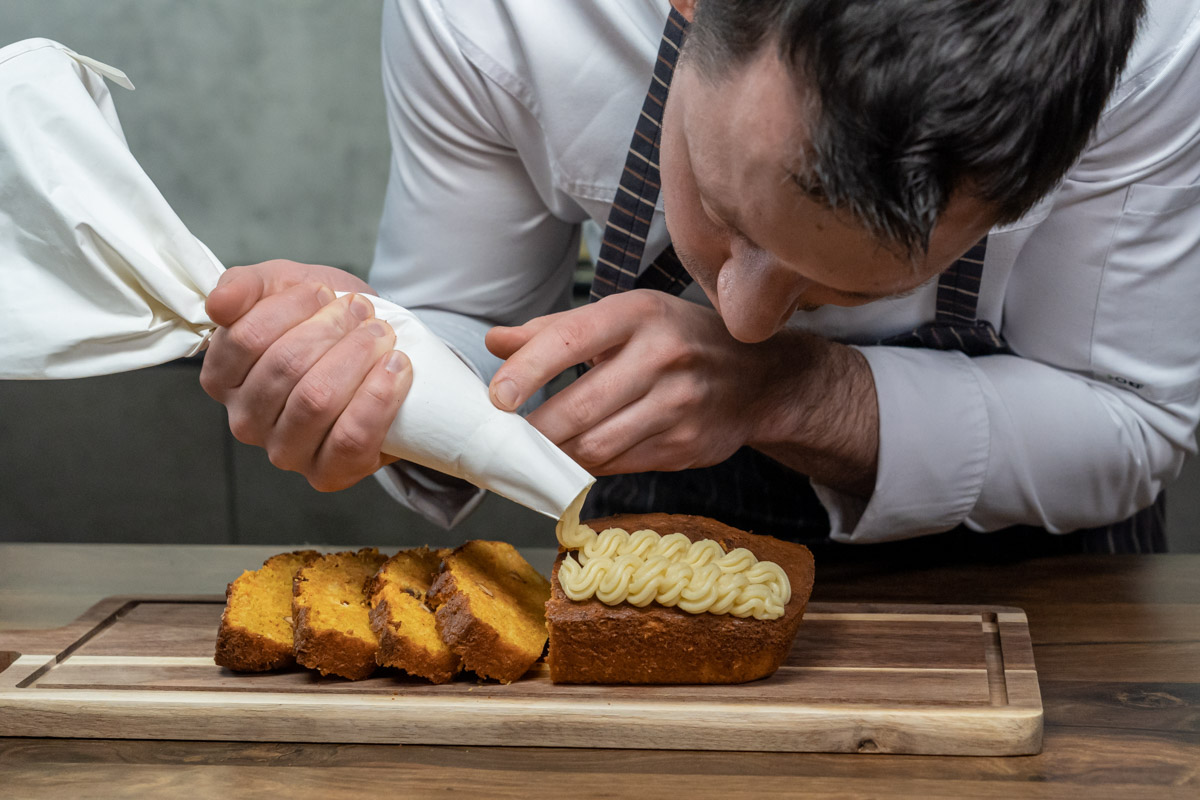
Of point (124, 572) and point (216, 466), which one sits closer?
point (124, 572)

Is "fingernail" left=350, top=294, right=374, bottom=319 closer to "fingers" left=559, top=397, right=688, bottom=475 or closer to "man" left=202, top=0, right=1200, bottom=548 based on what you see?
"man" left=202, top=0, right=1200, bottom=548

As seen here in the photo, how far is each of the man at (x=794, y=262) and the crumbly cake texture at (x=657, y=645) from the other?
0.19 metres

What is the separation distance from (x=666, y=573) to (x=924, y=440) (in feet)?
1.42

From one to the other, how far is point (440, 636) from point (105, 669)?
16.4 inches

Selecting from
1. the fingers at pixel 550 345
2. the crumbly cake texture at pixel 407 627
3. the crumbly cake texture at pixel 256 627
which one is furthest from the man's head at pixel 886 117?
the crumbly cake texture at pixel 256 627

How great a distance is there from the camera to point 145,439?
3334mm

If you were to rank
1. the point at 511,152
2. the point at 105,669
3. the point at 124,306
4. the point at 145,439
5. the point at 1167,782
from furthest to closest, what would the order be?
the point at 145,439, the point at 511,152, the point at 105,669, the point at 124,306, the point at 1167,782

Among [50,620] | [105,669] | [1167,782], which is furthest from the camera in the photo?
[50,620]

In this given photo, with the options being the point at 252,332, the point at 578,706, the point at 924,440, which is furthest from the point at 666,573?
the point at 252,332

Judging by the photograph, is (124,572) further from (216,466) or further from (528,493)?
(216,466)

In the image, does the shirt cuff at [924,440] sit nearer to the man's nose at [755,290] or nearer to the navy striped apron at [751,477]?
the navy striped apron at [751,477]

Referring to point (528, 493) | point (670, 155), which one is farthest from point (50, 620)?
point (670, 155)

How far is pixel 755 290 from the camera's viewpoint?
103 cm

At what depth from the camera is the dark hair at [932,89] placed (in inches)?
29.7
